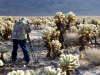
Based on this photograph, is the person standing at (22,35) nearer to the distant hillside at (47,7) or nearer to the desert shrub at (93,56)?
the desert shrub at (93,56)

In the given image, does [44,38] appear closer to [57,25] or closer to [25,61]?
[25,61]

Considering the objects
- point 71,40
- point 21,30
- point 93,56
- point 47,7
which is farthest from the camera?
point 47,7

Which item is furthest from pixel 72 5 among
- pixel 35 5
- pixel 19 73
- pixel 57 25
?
pixel 19 73

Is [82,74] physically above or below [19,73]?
below

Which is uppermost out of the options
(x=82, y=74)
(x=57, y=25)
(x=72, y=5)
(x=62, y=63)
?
(x=72, y=5)

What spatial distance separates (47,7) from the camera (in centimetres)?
14362

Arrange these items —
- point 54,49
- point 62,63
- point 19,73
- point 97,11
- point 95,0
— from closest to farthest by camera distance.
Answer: point 19,73 → point 62,63 → point 54,49 → point 97,11 → point 95,0

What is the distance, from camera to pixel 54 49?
11.8 meters

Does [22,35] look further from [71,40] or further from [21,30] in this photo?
[71,40]

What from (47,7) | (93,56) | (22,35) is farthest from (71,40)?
(47,7)

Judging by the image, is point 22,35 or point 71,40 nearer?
point 22,35

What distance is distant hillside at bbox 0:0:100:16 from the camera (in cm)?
13198

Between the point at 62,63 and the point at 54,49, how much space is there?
3771mm

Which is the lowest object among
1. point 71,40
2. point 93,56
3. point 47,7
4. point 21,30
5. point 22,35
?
point 93,56
